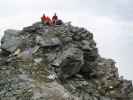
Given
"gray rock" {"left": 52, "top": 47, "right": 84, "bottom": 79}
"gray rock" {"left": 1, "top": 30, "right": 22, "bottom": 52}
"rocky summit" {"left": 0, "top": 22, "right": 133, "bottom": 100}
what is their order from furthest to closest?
1. "gray rock" {"left": 1, "top": 30, "right": 22, "bottom": 52}
2. "gray rock" {"left": 52, "top": 47, "right": 84, "bottom": 79}
3. "rocky summit" {"left": 0, "top": 22, "right": 133, "bottom": 100}

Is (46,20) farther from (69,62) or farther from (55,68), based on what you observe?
(55,68)

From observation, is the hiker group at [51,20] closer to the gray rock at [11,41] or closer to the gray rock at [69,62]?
the gray rock at [11,41]

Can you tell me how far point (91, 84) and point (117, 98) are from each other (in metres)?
3.47

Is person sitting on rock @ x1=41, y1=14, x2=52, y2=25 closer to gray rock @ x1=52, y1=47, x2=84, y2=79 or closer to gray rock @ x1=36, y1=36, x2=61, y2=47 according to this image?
gray rock @ x1=36, y1=36, x2=61, y2=47

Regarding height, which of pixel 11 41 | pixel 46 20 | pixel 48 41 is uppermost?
pixel 46 20

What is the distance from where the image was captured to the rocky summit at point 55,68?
31.0 metres

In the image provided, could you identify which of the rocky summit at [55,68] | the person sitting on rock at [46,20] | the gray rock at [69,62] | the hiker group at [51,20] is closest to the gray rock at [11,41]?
the rocky summit at [55,68]

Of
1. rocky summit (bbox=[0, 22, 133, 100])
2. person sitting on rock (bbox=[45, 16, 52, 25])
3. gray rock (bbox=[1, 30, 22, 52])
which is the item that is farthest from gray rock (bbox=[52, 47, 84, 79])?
person sitting on rock (bbox=[45, 16, 52, 25])

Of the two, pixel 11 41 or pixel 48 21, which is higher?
pixel 48 21

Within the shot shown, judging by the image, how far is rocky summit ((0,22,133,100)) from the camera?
31.0 m

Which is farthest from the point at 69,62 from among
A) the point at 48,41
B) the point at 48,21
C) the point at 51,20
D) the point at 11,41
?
the point at 51,20

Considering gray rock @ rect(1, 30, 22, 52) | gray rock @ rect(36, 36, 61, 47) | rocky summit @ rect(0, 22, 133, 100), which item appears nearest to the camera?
rocky summit @ rect(0, 22, 133, 100)

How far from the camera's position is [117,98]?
121 ft

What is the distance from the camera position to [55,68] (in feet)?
112
